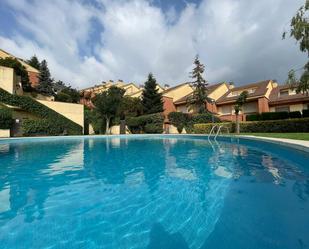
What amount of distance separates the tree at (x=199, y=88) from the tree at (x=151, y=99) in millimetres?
5543

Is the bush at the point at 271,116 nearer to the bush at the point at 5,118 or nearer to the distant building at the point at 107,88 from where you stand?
the distant building at the point at 107,88

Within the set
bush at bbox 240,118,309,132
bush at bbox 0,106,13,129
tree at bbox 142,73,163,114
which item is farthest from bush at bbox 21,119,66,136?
bush at bbox 240,118,309,132

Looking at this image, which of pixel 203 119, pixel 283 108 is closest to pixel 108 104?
pixel 203 119

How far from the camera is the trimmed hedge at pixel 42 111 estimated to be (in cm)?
2316

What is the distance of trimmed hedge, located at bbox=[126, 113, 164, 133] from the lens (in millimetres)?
30188

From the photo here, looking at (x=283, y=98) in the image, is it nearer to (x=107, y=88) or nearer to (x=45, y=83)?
(x=107, y=88)

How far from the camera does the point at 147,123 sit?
30.8 metres

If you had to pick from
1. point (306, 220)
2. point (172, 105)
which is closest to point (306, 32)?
point (306, 220)

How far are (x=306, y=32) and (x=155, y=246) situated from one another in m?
12.2

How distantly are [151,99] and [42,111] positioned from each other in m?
17.2

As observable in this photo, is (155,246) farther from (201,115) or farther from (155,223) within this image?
(201,115)

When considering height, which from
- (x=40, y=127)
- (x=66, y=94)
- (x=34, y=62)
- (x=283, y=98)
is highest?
(x=34, y=62)

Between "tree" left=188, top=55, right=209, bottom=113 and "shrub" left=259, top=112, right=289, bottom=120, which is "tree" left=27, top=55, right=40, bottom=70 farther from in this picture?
"shrub" left=259, top=112, right=289, bottom=120

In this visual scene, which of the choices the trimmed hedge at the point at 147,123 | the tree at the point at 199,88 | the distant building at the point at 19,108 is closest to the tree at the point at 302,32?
the trimmed hedge at the point at 147,123
